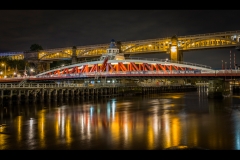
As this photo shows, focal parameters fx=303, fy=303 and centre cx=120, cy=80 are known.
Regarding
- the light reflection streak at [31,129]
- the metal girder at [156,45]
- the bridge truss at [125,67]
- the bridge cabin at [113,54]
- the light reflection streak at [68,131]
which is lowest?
→ the light reflection streak at [68,131]

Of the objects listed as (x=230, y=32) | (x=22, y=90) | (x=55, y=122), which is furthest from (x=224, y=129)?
(x=230, y=32)

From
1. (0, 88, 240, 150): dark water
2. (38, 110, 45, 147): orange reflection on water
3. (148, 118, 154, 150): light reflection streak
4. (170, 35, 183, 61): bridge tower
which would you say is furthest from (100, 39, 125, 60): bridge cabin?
(148, 118, 154, 150): light reflection streak

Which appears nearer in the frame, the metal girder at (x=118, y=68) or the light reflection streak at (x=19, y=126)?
the light reflection streak at (x=19, y=126)

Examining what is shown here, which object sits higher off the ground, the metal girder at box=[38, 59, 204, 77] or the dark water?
the metal girder at box=[38, 59, 204, 77]

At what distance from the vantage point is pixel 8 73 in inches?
4427

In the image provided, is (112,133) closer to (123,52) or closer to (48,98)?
(48,98)

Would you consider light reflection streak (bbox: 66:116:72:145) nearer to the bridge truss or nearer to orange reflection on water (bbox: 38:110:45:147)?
orange reflection on water (bbox: 38:110:45:147)

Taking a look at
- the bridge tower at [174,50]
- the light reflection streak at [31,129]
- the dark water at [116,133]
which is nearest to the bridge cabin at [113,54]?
the bridge tower at [174,50]

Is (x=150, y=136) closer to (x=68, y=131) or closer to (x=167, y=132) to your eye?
(x=167, y=132)

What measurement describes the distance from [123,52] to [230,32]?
36.6 m

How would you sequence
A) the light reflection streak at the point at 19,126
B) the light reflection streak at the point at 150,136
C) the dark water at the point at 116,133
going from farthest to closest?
the light reflection streak at the point at 19,126 → the dark water at the point at 116,133 → the light reflection streak at the point at 150,136

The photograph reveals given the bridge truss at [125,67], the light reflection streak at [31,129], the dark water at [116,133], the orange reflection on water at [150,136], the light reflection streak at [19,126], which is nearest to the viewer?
the orange reflection on water at [150,136]

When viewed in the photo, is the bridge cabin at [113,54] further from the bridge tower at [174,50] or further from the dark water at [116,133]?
the dark water at [116,133]

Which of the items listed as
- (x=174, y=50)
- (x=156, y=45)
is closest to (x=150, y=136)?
(x=174, y=50)
